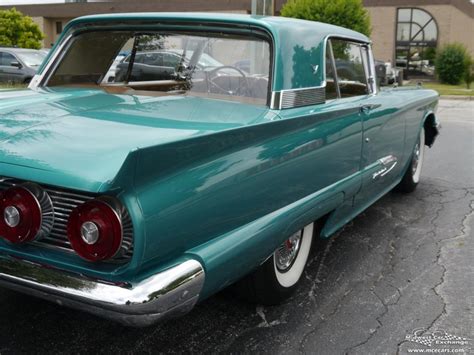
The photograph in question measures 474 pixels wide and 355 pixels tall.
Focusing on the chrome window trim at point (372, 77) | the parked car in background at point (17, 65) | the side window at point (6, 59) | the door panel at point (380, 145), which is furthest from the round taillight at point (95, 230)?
the side window at point (6, 59)

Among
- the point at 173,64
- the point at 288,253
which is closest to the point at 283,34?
the point at 173,64

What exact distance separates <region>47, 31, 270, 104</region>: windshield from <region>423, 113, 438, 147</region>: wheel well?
10.5 feet

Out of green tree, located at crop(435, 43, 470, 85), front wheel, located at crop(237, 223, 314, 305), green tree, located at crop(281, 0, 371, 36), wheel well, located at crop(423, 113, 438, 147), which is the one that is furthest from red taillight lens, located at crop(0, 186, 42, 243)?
green tree, located at crop(435, 43, 470, 85)

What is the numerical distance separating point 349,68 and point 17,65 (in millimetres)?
13403

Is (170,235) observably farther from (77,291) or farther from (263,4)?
(263,4)

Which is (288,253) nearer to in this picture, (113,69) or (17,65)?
(113,69)

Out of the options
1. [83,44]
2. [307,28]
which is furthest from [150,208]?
[83,44]

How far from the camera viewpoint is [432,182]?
621 centimetres

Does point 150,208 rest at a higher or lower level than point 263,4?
lower

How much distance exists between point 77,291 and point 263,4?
7.92m

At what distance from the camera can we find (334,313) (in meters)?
3.03

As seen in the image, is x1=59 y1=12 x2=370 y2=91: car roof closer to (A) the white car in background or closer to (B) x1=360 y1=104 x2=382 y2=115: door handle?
(A) the white car in background

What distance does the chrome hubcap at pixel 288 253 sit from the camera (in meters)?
3.03

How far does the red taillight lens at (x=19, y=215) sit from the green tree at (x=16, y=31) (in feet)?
73.0
